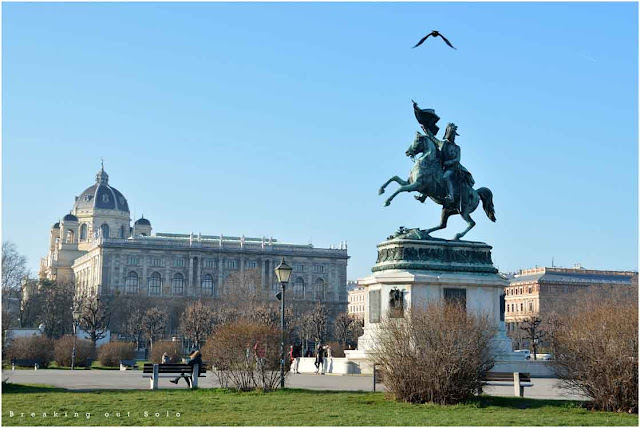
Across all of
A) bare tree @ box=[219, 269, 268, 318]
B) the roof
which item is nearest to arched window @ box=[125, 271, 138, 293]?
bare tree @ box=[219, 269, 268, 318]

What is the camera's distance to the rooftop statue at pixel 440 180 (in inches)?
1374

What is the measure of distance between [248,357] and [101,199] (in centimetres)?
14837

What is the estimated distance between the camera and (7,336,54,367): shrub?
4597cm

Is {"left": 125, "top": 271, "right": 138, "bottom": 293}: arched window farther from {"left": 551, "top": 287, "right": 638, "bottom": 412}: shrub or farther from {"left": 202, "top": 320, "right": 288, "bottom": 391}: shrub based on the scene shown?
{"left": 551, "top": 287, "right": 638, "bottom": 412}: shrub

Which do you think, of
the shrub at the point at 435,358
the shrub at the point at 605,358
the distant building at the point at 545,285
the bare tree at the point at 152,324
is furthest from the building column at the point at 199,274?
the shrub at the point at 605,358

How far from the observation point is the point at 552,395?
2408cm

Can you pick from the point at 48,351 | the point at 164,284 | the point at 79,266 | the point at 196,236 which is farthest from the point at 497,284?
the point at 79,266

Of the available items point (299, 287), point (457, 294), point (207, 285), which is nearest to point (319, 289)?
point (299, 287)

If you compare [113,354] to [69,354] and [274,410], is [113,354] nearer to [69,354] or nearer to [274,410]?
[69,354]

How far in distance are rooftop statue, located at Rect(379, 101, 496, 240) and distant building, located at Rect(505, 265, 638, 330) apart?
98209mm

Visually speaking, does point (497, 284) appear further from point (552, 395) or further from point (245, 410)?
point (245, 410)

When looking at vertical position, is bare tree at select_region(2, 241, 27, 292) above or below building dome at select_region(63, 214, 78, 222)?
below

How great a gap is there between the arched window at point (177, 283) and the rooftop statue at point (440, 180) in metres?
107

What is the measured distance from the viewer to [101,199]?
168 meters
